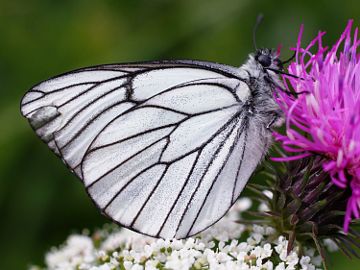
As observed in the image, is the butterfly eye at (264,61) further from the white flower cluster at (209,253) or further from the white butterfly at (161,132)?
the white flower cluster at (209,253)

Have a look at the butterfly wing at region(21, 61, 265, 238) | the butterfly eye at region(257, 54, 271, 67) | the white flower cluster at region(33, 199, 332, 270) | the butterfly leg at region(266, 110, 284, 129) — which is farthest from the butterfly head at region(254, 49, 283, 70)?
the white flower cluster at region(33, 199, 332, 270)

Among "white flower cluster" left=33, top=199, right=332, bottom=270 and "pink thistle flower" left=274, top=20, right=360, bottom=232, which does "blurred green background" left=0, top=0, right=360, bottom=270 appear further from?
"pink thistle flower" left=274, top=20, right=360, bottom=232

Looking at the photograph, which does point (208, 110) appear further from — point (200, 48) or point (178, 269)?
point (200, 48)

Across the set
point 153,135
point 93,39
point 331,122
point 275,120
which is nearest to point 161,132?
point 153,135

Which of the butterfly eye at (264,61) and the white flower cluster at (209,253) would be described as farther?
the butterfly eye at (264,61)

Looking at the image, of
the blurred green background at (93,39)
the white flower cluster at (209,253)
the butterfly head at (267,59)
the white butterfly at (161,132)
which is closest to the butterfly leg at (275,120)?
the white butterfly at (161,132)

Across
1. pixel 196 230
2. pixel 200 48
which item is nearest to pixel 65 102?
pixel 196 230
